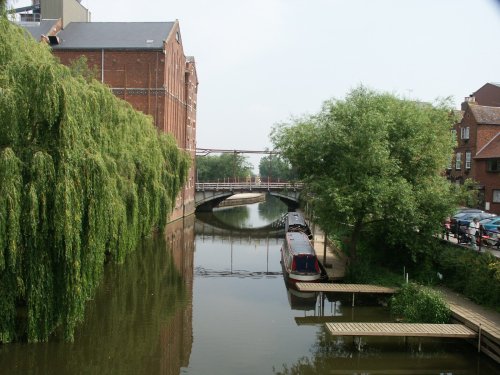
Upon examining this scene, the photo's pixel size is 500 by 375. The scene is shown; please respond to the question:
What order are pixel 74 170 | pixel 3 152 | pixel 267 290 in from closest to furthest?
pixel 3 152, pixel 74 170, pixel 267 290

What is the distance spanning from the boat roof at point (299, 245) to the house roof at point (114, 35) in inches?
908

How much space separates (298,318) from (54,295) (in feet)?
28.9

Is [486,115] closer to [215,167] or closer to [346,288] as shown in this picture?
[346,288]

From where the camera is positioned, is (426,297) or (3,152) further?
(426,297)

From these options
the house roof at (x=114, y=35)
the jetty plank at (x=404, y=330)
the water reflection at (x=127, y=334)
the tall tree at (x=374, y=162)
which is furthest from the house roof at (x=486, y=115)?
the jetty plank at (x=404, y=330)

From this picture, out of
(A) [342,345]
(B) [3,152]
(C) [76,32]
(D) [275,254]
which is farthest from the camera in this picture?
(C) [76,32]

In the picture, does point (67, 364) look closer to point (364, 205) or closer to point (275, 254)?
point (364, 205)

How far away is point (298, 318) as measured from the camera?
60.7 ft

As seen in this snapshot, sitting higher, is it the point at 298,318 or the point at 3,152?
the point at 3,152

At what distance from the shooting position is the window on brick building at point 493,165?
114ft

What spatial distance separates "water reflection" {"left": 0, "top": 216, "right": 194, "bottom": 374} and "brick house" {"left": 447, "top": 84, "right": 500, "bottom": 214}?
2163cm

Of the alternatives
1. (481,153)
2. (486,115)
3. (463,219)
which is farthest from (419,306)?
(486,115)

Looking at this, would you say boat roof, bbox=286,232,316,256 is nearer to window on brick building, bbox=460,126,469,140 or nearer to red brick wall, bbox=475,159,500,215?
red brick wall, bbox=475,159,500,215

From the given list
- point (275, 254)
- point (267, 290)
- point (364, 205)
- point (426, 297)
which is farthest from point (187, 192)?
point (426, 297)
